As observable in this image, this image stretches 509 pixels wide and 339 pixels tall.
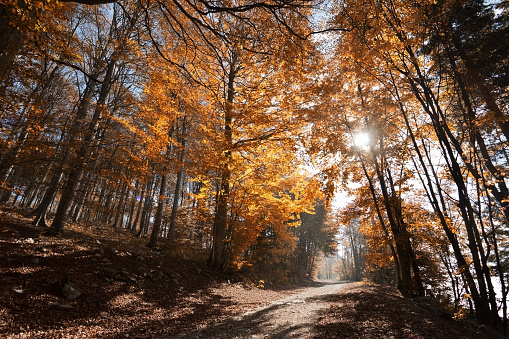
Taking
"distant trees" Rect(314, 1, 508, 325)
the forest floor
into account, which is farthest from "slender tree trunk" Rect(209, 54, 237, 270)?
"distant trees" Rect(314, 1, 508, 325)

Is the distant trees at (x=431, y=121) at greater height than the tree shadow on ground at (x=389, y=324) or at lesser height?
greater

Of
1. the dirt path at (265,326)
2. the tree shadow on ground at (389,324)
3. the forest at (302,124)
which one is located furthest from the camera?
the forest at (302,124)

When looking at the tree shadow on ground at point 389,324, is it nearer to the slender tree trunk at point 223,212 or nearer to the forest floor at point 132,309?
the forest floor at point 132,309

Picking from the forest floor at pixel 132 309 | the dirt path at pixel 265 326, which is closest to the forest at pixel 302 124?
the forest floor at pixel 132 309

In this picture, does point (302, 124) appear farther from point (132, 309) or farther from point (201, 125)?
point (132, 309)

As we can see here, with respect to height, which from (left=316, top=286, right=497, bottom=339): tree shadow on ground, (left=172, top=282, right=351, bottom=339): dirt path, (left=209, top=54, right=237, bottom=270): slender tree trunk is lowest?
(left=172, top=282, right=351, bottom=339): dirt path

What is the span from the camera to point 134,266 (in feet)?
24.5

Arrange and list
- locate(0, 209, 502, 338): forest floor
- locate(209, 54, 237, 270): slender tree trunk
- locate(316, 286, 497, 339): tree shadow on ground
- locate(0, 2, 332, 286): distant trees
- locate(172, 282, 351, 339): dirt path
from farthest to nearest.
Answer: locate(209, 54, 237, 270): slender tree trunk → locate(0, 2, 332, 286): distant trees → locate(172, 282, 351, 339): dirt path → locate(316, 286, 497, 339): tree shadow on ground → locate(0, 209, 502, 338): forest floor

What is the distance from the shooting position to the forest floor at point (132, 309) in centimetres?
420

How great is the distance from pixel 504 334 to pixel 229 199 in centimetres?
813

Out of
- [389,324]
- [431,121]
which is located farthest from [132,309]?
[431,121]

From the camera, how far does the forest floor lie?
4.20m

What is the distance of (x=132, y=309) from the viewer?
5312mm

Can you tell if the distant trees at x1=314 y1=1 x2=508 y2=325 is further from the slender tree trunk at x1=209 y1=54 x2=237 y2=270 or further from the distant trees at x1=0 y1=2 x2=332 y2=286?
the slender tree trunk at x1=209 y1=54 x2=237 y2=270
